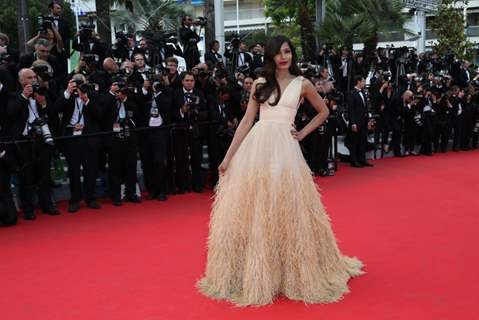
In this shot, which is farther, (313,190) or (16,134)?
(16,134)

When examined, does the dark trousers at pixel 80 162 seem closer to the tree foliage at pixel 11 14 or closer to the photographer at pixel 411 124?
the photographer at pixel 411 124

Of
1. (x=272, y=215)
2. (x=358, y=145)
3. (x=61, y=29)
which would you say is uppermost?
(x=61, y=29)

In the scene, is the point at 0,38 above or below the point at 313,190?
above

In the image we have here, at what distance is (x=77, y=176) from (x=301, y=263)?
12.7 feet

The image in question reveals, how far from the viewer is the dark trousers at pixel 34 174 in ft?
20.7

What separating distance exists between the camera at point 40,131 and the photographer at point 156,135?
1.33 meters

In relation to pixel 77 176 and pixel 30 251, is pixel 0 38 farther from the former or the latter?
pixel 30 251

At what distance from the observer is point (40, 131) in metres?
6.39

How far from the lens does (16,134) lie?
631 centimetres

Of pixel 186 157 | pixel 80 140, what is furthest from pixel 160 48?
pixel 80 140

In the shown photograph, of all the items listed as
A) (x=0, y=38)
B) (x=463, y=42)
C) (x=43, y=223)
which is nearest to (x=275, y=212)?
(x=43, y=223)

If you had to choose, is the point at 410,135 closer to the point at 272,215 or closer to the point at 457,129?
the point at 457,129

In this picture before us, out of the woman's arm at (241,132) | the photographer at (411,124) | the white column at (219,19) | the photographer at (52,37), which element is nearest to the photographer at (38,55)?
the photographer at (52,37)

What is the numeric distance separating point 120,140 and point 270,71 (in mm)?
3612
